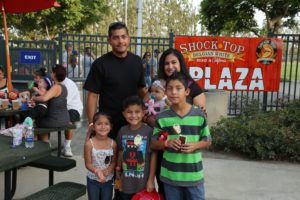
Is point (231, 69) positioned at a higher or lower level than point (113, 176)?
higher

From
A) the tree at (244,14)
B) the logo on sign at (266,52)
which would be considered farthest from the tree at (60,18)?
the logo on sign at (266,52)

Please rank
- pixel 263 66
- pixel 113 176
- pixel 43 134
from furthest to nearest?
pixel 263 66, pixel 43 134, pixel 113 176

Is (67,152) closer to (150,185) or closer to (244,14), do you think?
(150,185)

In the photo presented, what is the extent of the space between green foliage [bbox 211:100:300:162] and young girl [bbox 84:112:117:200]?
304 centimetres

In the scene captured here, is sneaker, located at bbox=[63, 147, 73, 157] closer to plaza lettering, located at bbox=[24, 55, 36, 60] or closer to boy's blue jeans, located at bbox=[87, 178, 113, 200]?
boy's blue jeans, located at bbox=[87, 178, 113, 200]

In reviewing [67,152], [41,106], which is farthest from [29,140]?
[67,152]

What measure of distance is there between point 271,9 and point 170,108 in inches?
734

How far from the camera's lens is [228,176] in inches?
195

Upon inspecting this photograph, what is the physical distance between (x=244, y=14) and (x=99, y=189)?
18.3 metres

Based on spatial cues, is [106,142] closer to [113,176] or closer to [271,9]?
[113,176]

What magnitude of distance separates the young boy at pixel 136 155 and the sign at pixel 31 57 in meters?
5.56

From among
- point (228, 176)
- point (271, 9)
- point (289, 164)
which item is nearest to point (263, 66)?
point (289, 164)

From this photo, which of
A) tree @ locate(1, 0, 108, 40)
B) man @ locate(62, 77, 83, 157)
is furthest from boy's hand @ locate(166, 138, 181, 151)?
tree @ locate(1, 0, 108, 40)

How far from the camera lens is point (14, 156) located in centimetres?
297
